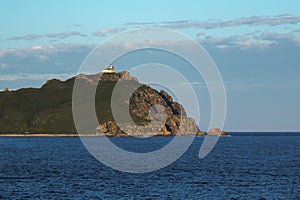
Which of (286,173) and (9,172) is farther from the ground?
(286,173)

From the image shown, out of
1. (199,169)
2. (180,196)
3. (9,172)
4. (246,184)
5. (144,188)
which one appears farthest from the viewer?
(199,169)

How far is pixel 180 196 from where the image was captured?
7831cm

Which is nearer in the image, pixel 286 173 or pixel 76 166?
pixel 286 173

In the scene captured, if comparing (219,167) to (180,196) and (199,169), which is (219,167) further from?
(180,196)

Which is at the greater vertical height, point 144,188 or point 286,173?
point 286,173

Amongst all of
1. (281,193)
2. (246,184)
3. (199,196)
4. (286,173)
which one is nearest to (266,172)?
(286,173)

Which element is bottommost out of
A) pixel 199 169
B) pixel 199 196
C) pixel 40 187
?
pixel 40 187

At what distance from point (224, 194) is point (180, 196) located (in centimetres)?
671

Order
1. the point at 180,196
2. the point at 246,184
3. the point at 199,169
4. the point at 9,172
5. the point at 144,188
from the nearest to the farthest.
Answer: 1. the point at 180,196
2. the point at 144,188
3. the point at 246,184
4. the point at 9,172
5. the point at 199,169

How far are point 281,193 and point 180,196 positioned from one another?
15057 mm

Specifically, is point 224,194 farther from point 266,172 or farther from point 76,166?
point 76,166

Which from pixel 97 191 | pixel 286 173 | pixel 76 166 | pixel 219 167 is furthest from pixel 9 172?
pixel 286 173

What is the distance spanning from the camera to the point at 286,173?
113062 millimetres

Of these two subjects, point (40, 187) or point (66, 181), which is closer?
point (40, 187)
